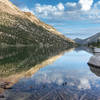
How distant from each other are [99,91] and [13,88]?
41.7 ft

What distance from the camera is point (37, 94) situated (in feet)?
62.6

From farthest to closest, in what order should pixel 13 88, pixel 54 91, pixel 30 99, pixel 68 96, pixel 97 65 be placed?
pixel 97 65 → pixel 13 88 → pixel 54 91 → pixel 68 96 → pixel 30 99

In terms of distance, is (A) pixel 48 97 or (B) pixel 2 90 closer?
(A) pixel 48 97

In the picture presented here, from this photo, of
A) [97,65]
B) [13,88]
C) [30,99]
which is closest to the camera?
[30,99]

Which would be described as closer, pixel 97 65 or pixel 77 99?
pixel 77 99

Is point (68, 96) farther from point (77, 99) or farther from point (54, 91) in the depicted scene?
point (54, 91)

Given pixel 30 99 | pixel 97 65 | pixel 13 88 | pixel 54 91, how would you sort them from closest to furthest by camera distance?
pixel 30 99 → pixel 54 91 → pixel 13 88 → pixel 97 65

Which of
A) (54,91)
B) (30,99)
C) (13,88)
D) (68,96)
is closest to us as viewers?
(30,99)

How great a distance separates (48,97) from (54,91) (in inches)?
105

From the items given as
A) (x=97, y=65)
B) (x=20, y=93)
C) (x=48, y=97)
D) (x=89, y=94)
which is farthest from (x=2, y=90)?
(x=97, y=65)

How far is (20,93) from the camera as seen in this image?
1955 centimetres

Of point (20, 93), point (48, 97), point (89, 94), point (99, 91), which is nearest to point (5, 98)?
point (20, 93)

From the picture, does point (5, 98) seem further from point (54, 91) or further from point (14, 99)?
point (54, 91)

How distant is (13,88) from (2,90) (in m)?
1.67
